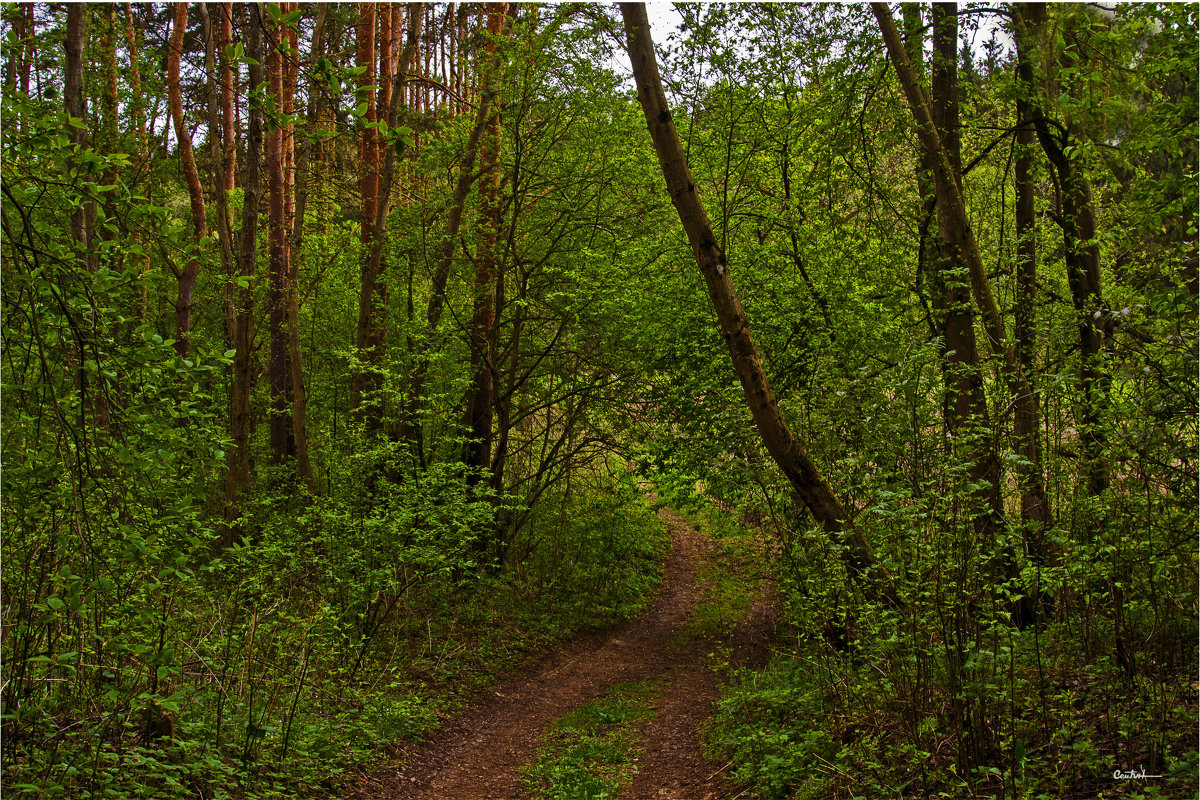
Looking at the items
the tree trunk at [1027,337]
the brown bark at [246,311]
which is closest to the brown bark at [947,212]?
the tree trunk at [1027,337]

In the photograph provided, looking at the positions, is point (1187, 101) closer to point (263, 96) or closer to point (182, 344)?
point (263, 96)

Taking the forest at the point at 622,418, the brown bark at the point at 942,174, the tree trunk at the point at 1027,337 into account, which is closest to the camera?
the forest at the point at 622,418

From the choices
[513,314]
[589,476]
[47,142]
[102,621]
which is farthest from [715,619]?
[47,142]

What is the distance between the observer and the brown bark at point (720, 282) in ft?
19.2

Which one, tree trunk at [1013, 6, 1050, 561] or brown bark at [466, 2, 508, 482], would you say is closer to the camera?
tree trunk at [1013, 6, 1050, 561]

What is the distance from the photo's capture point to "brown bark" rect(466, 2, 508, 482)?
12.2 metres

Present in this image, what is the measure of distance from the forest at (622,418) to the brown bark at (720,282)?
28 millimetres

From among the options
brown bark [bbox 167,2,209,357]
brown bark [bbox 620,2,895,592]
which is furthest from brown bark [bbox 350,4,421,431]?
brown bark [bbox 620,2,895,592]

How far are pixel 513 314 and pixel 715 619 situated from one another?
6185 mm

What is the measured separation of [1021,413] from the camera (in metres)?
6.38

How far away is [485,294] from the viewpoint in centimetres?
1257

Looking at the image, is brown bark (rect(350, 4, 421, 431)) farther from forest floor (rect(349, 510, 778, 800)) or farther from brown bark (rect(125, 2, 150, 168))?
forest floor (rect(349, 510, 778, 800))

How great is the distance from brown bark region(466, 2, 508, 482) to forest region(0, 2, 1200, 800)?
77 mm

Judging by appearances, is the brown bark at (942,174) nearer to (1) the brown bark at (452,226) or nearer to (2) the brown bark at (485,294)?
(1) the brown bark at (452,226)
